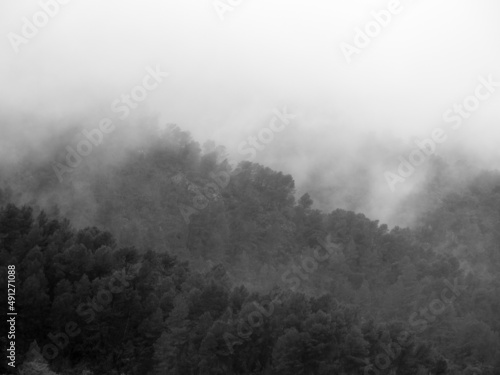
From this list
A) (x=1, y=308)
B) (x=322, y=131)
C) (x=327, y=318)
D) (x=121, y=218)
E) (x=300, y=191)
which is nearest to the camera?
(x=1, y=308)

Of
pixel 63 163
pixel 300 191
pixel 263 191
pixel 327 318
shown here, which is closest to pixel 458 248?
pixel 300 191

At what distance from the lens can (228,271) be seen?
58.1 meters

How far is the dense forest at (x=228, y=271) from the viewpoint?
38.1 metres

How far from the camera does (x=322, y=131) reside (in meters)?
92.8

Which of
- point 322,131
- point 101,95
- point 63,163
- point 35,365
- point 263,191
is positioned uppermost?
point 322,131

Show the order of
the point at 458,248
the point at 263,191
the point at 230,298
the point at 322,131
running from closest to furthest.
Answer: the point at 230,298 → the point at 263,191 → the point at 458,248 → the point at 322,131

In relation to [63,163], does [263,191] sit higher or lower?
higher

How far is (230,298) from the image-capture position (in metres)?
42.6

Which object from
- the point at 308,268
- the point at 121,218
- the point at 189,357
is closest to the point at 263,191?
the point at 308,268

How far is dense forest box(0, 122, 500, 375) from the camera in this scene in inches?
1500

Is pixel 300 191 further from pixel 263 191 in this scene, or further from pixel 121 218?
pixel 121 218

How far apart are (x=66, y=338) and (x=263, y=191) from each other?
111 ft

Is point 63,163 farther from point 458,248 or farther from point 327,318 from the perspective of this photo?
point 458,248

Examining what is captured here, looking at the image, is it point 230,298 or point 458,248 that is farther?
point 458,248
